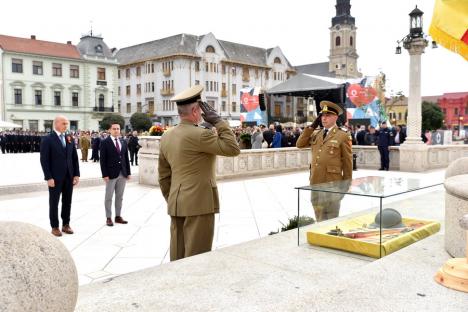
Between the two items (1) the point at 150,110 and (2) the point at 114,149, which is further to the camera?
(1) the point at 150,110

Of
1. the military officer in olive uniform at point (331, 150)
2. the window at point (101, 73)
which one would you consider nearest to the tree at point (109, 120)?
the window at point (101, 73)

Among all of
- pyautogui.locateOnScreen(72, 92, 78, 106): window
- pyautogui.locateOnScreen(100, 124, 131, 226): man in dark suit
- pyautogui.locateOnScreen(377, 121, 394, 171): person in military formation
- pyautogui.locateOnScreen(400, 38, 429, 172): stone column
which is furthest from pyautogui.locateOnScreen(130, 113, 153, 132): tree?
pyautogui.locateOnScreen(100, 124, 131, 226): man in dark suit

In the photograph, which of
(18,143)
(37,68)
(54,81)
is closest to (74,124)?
(54,81)

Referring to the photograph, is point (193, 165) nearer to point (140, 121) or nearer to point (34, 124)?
point (140, 121)

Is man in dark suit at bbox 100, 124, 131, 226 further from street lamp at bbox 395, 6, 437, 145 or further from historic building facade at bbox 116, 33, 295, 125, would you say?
historic building facade at bbox 116, 33, 295, 125

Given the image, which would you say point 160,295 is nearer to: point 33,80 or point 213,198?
point 213,198

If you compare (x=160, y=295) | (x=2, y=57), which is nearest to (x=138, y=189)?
(x=160, y=295)

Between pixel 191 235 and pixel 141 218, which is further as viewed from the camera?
pixel 141 218

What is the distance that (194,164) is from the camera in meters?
4.02

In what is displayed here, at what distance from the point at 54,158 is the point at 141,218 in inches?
86.6

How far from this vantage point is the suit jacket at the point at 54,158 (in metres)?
6.84

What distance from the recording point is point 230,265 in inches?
160

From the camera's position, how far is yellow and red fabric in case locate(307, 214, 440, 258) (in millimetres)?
→ 4359

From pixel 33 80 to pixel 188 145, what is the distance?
5907cm
